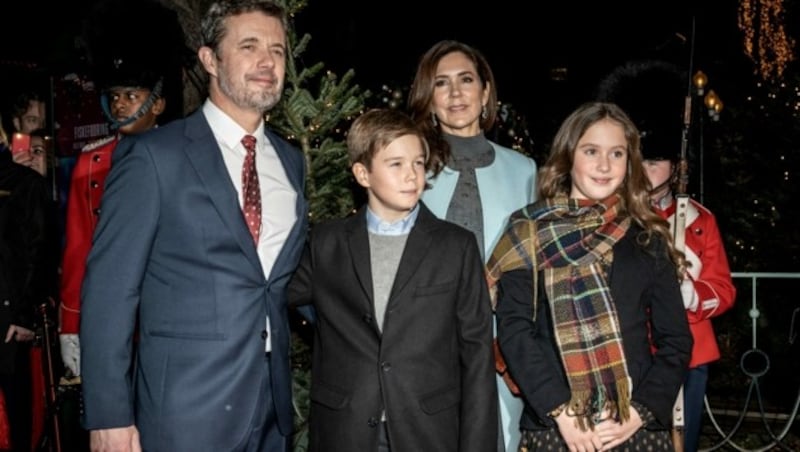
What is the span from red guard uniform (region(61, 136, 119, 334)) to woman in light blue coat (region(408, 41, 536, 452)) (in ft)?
6.30

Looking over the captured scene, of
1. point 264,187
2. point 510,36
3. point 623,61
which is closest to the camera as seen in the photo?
point 264,187

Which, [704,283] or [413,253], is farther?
[704,283]

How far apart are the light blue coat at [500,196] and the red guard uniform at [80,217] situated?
197 centimetres

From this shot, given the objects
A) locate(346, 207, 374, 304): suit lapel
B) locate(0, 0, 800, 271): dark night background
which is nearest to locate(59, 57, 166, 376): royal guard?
locate(0, 0, 800, 271): dark night background

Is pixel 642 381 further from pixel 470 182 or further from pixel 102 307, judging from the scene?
pixel 102 307

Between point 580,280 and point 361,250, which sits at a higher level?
point 361,250

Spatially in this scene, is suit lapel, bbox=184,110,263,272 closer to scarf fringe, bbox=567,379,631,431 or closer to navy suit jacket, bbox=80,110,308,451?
navy suit jacket, bbox=80,110,308,451

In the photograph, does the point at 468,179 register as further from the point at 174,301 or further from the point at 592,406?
the point at 174,301

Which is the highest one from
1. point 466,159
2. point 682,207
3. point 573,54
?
point 573,54

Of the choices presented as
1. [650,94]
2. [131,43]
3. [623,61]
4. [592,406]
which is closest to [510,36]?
[623,61]

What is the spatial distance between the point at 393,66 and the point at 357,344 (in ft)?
49.7

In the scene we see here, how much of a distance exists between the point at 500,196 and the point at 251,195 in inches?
50.6

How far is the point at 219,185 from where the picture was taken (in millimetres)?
2838

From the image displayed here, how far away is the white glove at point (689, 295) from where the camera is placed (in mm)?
3771
